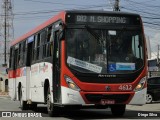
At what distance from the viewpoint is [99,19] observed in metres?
14.4

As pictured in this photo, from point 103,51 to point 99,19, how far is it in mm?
1058

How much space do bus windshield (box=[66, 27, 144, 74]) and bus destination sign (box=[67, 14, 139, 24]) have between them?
10.4 inches

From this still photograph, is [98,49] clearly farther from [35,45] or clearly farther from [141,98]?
[35,45]

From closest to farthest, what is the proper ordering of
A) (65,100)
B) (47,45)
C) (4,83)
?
(65,100), (47,45), (4,83)

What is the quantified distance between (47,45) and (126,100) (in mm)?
3604

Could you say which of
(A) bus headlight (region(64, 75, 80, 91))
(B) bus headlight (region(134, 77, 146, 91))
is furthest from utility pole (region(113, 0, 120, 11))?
(A) bus headlight (region(64, 75, 80, 91))

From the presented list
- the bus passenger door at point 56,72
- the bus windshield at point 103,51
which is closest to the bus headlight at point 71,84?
the bus windshield at point 103,51

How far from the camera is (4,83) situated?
77.6 meters

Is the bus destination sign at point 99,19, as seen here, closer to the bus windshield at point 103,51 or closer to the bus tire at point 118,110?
the bus windshield at point 103,51

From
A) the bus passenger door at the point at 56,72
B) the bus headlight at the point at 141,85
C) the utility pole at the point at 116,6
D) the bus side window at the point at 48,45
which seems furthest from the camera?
the utility pole at the point at 116,6

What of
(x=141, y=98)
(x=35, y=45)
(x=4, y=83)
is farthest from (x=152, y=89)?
(x=4, y=83)

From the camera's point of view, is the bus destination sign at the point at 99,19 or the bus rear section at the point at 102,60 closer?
the bus rear section at the point at 102,60

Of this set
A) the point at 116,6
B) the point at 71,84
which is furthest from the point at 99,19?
the point at 116,6

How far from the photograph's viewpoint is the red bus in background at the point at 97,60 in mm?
13820
